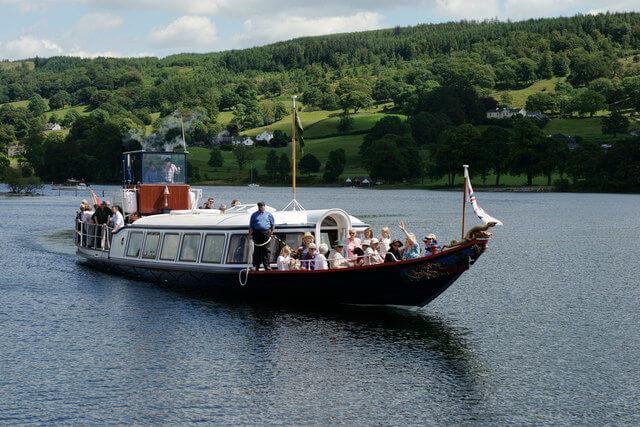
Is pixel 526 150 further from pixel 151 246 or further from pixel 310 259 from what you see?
pixel 310 259

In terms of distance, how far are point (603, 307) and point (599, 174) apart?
144m

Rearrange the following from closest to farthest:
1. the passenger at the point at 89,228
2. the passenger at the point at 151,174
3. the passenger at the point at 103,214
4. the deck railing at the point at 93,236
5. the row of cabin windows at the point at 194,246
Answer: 1. the row of cabin windows at the point at 194,246
2. the passenger at the point at 151,174
3. the deck railing at the point at 93,236
4. the passenger at the point at 103,214
5. the passenger at the point at 89,228

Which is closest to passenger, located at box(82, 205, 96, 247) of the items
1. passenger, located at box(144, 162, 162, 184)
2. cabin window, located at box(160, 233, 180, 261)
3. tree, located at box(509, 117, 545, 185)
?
passenger, located at box(144, 162, 162, 184)

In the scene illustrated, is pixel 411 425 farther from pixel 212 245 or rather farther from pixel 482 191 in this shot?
pixel 482 191

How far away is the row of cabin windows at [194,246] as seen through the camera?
30.7 meters

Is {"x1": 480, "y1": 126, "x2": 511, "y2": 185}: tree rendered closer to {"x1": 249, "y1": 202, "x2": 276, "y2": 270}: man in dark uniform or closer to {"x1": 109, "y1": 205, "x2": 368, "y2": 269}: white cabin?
{"x1": 109, "y1": 205, "x2": 368, "y2": 269}: white cabin

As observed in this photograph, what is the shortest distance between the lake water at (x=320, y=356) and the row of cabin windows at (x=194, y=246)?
1.92 m

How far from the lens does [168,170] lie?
138 feet

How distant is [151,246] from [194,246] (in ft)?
14.3

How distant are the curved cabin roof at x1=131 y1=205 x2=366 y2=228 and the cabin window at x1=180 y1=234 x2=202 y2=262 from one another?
0.58 meters

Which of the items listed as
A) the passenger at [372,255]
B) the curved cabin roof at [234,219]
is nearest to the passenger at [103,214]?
the curved cabin roof at [234,219]

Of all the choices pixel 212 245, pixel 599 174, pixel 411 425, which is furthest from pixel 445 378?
pixel 599 174

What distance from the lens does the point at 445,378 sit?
69.4ft

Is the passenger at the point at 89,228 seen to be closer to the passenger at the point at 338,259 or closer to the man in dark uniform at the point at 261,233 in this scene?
the man in dark uniform at the point at 261,233
